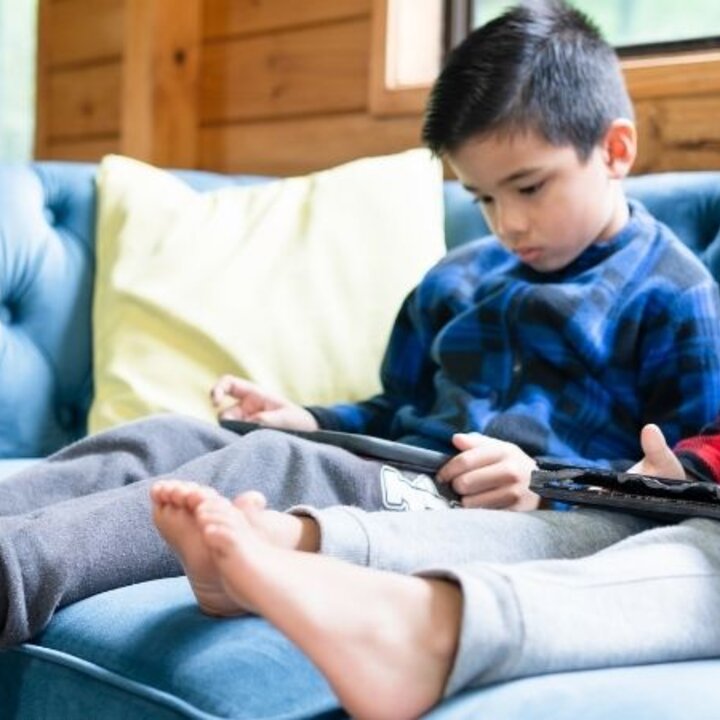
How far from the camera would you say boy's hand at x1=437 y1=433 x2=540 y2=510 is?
1182mm

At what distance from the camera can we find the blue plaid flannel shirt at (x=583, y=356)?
4.34ft

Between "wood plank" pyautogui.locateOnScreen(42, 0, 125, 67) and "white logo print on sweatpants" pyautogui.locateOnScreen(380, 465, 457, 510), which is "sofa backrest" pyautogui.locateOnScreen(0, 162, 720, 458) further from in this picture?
"wood plank" pyautogui.locateOnScreen(42, 0, 125, 67)

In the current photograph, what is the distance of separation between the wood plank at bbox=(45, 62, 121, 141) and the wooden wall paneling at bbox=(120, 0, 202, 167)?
141mm

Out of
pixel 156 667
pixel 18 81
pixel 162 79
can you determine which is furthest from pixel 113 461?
pixel 18 81

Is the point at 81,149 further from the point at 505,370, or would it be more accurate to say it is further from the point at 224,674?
the point at 224,674

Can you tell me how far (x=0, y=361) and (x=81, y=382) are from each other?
0.12 meters

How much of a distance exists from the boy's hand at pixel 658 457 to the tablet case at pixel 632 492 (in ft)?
0.22

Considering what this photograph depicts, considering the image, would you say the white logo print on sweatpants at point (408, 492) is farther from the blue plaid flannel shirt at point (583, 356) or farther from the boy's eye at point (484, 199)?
the boy's eye at point (484, 199)

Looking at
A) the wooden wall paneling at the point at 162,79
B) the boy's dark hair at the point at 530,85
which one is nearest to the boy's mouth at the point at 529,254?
the boy's dark hair at the point at 530,85

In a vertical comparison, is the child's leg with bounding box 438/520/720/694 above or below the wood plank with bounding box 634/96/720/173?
below

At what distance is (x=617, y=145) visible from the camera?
1491mm

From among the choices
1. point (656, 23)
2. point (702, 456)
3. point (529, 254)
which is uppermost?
point (656, 23)

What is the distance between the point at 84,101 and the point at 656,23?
1233 mm

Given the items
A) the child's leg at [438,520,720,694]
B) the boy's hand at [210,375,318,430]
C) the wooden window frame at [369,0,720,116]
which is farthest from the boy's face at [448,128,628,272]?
the child's leg at [438,520,720,694]
